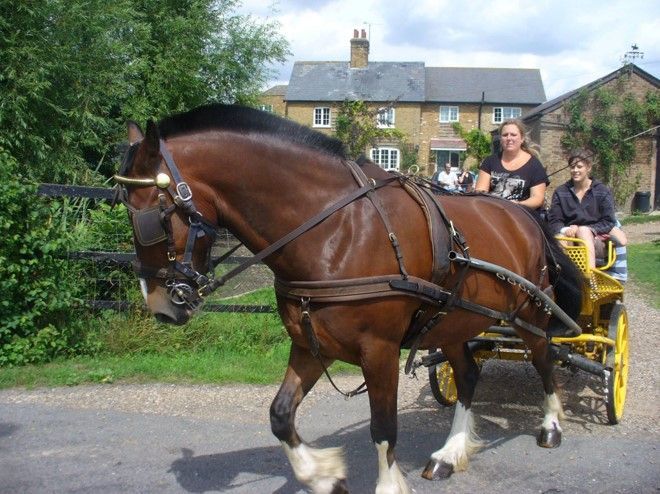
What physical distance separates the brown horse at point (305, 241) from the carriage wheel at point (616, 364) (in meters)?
1.90

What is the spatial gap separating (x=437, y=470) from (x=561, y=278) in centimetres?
175

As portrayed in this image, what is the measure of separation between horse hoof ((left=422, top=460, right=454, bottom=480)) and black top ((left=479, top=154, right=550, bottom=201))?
2.28m

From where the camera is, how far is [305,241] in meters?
3.20

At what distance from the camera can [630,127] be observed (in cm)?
3077

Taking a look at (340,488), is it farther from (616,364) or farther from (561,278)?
(616,364)

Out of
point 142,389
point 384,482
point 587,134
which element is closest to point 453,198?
point 384,482

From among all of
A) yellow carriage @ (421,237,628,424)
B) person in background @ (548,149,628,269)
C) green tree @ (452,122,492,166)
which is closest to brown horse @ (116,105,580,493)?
yellow carriage @ (421,237,628,424)

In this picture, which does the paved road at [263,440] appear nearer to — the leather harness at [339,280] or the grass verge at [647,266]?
the leather harness at [339,280]

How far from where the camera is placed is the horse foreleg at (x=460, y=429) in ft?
13.9

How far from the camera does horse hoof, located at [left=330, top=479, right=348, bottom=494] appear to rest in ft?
11.5

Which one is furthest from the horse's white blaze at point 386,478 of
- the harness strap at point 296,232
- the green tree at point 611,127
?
the green tree at point 611,127

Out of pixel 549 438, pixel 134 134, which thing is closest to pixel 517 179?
pixel 549 438

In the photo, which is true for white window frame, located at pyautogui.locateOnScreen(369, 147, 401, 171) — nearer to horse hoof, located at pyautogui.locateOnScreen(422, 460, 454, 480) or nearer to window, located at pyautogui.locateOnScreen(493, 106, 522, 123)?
window, located at pyautogui.locateOnScreen(493, 106, 522, 123)

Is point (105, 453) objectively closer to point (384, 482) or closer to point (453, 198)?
point (384, 482)
